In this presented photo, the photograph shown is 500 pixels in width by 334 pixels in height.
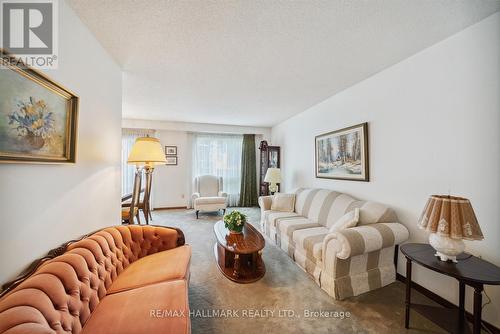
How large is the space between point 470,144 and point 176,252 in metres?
2.74

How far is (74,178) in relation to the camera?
1.50 meters

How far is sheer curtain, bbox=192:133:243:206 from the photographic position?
5.60m

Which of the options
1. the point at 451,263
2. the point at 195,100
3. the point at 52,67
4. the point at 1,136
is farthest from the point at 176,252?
the point at 195,100

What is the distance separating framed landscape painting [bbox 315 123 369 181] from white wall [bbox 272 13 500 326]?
0.11 m

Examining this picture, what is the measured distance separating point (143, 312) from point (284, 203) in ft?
9.08

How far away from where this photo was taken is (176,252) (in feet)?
6.06

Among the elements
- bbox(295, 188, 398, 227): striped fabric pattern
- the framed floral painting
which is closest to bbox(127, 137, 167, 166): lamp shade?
the framed floral painting

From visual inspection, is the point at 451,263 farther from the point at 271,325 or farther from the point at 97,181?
the point at 97,181

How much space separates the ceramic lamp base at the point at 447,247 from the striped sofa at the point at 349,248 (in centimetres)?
46

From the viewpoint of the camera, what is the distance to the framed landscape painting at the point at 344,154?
8.68 feet

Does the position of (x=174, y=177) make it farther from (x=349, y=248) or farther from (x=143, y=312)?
(x=349, y=248)

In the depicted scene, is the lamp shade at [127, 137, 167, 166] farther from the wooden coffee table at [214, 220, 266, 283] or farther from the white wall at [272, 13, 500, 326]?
the white wall at [272, 13, 500, 326]

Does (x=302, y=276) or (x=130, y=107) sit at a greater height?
(x=130, y=107)

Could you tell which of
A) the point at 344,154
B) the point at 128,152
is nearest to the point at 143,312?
the point at 344,154
